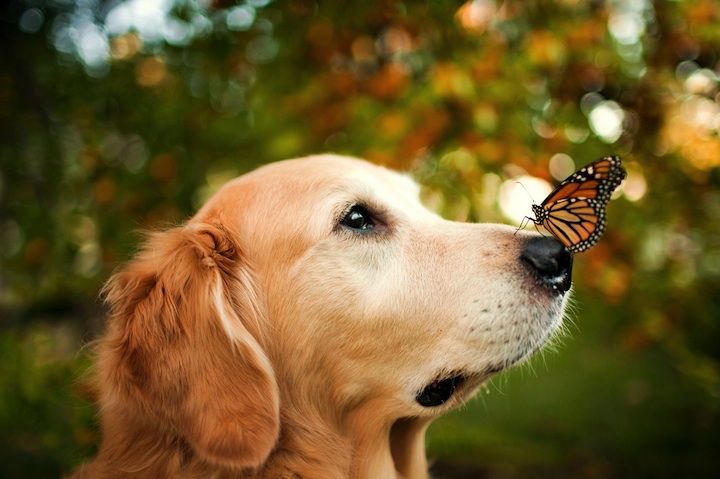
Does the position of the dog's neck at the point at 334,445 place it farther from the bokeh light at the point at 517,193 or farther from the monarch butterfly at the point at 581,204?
the bokeh light at the point at 517,193

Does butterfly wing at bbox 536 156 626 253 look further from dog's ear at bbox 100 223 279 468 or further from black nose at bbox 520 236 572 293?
dog's ear at bbox 100 223 279 468

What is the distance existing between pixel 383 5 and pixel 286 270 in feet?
5.18

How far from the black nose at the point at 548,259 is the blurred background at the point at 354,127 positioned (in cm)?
100

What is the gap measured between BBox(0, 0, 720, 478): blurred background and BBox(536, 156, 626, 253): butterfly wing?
0.82 meters

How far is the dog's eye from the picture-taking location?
8.02ft

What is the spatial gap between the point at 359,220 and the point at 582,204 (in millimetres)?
834

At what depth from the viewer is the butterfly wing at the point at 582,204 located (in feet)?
7.61

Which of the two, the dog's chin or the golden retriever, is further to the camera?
the dog's chin

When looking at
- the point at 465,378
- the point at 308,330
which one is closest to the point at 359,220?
the point at 308,330

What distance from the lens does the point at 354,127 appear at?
351cm

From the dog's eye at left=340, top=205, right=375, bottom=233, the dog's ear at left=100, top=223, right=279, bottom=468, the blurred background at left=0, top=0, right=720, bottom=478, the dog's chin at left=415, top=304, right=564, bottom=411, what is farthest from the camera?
the blurred background at left=0, top=0, right=720, bottom=478

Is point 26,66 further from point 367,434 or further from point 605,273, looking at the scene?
point 605,273

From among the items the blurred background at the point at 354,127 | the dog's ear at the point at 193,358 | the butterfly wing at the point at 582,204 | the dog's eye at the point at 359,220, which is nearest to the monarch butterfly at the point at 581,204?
the butterfly wing at the point at 582,204

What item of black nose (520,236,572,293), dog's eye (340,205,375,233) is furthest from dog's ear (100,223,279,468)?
black nose (520,236,572,293)
